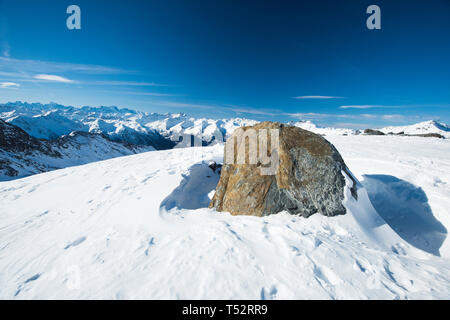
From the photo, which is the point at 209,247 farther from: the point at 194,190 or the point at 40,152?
the point at 40,152

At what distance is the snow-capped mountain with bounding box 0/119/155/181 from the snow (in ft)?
222

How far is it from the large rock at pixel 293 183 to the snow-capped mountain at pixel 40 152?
241 feet

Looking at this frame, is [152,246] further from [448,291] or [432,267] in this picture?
[432,267]

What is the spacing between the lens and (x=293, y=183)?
7.05 meters

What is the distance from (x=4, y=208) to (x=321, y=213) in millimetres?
16181

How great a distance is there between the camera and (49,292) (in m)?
4.09

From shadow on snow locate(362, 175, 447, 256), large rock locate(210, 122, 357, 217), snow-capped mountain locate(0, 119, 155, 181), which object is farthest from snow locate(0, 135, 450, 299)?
snow-capped mountain locate(0, 119, 155, 181)

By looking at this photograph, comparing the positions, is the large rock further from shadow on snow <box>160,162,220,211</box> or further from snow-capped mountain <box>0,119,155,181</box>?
snow-capped mountain <box>0,119,155,181</box>

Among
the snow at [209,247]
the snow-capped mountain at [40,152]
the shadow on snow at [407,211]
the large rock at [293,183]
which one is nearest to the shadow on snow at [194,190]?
the snow at [209,247]

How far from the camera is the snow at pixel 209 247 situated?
3893 mm

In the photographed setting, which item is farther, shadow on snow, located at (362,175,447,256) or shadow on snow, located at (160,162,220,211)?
shadow on snow, located at (160,162,220,211)

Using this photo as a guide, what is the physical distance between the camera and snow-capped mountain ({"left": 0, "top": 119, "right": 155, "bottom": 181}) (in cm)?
6088

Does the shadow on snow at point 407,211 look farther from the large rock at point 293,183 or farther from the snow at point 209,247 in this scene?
the large rock at point 293,183

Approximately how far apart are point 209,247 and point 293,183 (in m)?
4.04
